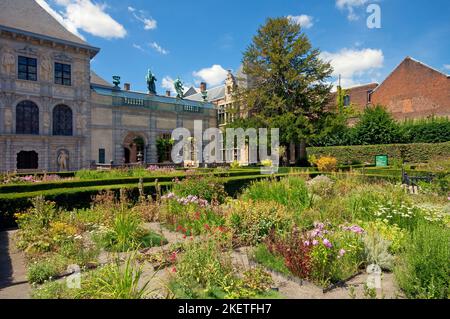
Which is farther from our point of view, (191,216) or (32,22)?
(32,22)

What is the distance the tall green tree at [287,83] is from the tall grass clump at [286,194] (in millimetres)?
15770

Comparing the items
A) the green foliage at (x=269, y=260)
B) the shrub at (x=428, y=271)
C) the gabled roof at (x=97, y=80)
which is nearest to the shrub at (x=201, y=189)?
the green foliage at (x=269, y=260)

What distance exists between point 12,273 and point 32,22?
2742 cm

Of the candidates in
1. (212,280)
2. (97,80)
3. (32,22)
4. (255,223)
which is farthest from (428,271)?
(97,80)

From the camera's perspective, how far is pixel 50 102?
23.7m

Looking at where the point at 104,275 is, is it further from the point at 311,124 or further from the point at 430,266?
the point at 311,124

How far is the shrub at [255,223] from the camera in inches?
228

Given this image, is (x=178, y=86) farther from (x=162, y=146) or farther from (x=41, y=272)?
(x=41, y=272)

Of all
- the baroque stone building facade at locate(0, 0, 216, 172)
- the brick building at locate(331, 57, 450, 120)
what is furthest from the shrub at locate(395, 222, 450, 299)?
the baroque stone building facade at locate(0, 0, 216, 172)

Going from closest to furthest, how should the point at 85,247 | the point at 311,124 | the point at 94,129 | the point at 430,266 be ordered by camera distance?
the point at 430,266 → the point at 85,247 → the point at 311,124 → the point at 94,129

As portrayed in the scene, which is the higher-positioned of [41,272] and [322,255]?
[322,255]

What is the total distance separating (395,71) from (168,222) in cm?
3622

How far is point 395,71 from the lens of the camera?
32.8 m
